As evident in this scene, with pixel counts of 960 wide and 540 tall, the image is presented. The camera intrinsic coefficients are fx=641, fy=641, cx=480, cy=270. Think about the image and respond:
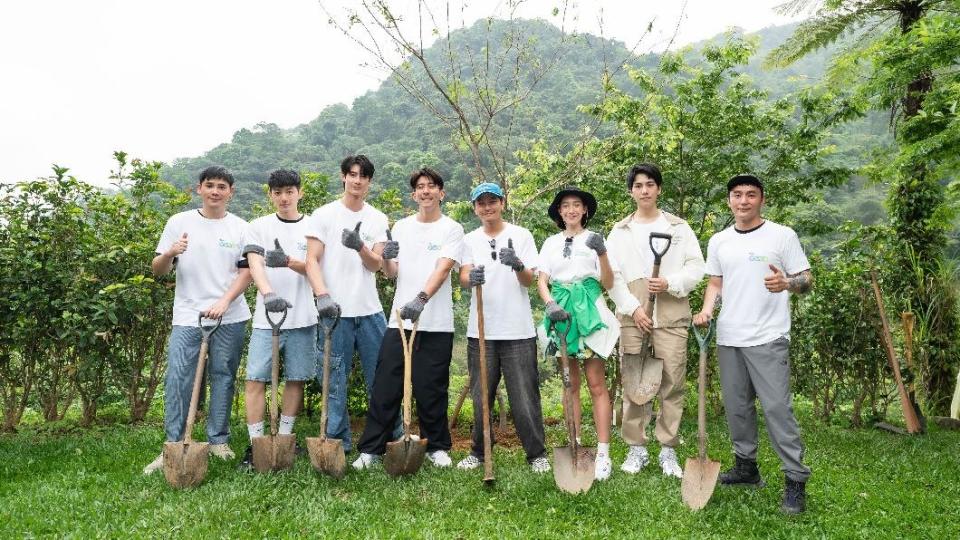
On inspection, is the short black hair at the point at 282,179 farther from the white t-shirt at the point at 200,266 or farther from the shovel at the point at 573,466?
the shovel at the point at 573,466

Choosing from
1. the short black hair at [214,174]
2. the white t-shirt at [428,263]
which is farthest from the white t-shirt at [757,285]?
the short black hair at [214,174]

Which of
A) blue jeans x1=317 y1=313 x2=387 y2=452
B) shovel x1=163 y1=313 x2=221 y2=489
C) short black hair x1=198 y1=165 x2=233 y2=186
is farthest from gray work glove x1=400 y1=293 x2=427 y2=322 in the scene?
short black hair x1=198 y1=165 x2=233 y2=186

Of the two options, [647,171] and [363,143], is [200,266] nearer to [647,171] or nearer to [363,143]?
[647,171]

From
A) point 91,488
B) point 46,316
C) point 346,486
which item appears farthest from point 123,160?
point 346,486

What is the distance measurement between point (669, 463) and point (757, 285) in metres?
1.43

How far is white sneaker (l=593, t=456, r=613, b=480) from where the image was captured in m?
4.38

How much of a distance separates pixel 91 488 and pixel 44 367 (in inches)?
105

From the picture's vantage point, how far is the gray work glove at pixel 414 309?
4.16 metres

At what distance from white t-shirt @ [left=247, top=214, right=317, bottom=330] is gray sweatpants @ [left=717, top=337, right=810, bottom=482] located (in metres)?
2.87

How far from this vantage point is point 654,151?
744 cm

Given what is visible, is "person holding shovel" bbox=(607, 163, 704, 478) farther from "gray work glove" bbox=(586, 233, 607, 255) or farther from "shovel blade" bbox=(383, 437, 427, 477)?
"shovel blade" bbox=(383, 437, 427, 477)

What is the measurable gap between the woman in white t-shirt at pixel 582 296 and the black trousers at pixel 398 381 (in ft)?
2.65

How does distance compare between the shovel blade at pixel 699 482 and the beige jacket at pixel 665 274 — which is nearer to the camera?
the shovel blade at pixel 699 482

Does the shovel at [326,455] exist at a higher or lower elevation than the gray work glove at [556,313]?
lower
